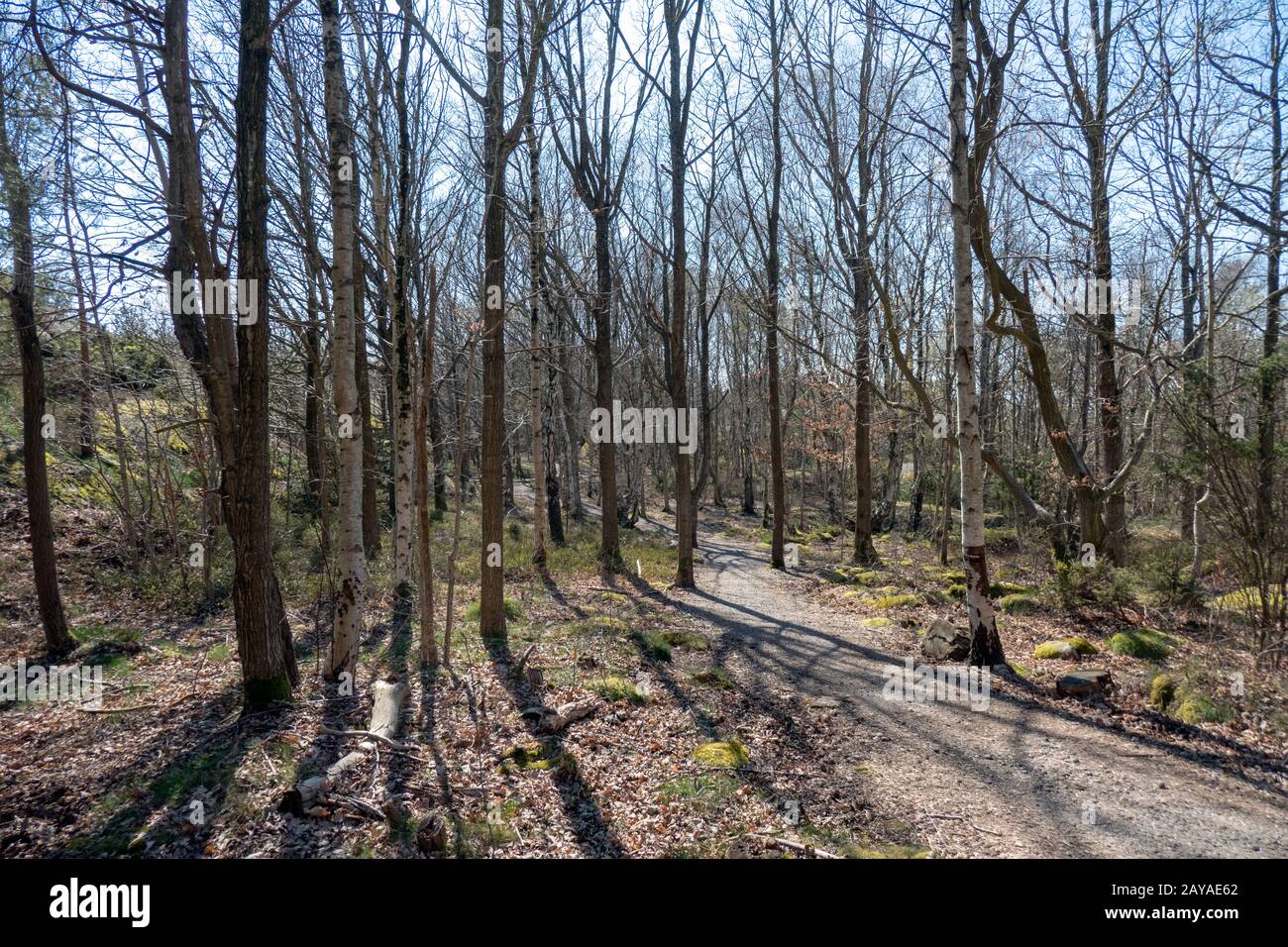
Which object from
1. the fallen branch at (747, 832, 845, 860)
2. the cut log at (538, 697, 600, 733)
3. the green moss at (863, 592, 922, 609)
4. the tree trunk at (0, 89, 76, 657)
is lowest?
the green moss at (863, 592, 922, 609)

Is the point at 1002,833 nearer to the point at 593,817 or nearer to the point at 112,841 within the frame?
the point at 593,817

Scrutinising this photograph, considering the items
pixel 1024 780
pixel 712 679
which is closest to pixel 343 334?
pixel 712 679

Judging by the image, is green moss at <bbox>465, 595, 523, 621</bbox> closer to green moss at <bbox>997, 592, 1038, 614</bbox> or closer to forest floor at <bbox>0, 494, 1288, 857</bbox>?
forest floor at <bbox>0, 494, 1288, 857</bbox>

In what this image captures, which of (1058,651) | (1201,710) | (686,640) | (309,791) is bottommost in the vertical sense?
(686,640)

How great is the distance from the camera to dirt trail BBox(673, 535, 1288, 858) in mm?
4090

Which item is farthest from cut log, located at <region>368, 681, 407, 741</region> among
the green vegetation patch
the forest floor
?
the green vegetation patch

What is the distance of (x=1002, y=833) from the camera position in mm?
4238

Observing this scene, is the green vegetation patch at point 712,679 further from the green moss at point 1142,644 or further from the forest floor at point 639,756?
the green moss at point 1142,644

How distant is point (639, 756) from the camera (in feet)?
17.6

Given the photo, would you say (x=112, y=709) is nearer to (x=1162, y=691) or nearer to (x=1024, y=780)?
(x=1024, y=780)

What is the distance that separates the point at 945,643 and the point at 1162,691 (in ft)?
7.27

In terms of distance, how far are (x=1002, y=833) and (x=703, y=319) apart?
594 inches

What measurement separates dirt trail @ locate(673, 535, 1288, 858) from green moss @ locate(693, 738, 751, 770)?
2.97ft
